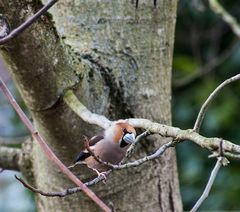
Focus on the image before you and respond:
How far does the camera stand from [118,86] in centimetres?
138

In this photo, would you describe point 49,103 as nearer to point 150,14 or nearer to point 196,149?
point 150,14

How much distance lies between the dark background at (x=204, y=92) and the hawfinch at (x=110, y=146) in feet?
4.33

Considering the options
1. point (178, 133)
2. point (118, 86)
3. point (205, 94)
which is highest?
point (205, 94)

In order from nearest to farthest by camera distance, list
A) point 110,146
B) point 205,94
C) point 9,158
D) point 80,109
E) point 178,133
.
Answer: point 178,133
point 80,109
point 110,146
point 9,158
point 205,94

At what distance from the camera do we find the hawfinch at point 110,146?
130 cm

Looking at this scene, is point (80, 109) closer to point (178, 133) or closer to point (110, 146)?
point (110, 146)

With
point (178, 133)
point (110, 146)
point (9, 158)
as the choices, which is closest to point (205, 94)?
point (9, 158)

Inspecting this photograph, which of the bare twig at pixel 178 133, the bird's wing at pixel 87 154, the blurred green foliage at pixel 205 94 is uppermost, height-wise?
the blurred green foliage at pixel 205 94

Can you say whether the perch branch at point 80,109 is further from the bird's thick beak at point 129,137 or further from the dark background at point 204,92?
the dark background at point 204,92

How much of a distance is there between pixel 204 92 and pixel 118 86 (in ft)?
4.53

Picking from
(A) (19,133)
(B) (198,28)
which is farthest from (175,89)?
(A) (19,133)

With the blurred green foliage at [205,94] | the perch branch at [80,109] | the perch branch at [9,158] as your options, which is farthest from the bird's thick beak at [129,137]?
the blurred green foliage at [205,94]

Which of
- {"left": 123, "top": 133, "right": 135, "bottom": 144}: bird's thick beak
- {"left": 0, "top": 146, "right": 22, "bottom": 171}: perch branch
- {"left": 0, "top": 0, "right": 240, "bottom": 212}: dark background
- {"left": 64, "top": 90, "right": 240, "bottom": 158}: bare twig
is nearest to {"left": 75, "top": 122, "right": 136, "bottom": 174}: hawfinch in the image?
{"left": 123, "top": 133, "right": 135, "bottom": 144}: bird's thick beak

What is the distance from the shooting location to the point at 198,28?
291 cm
